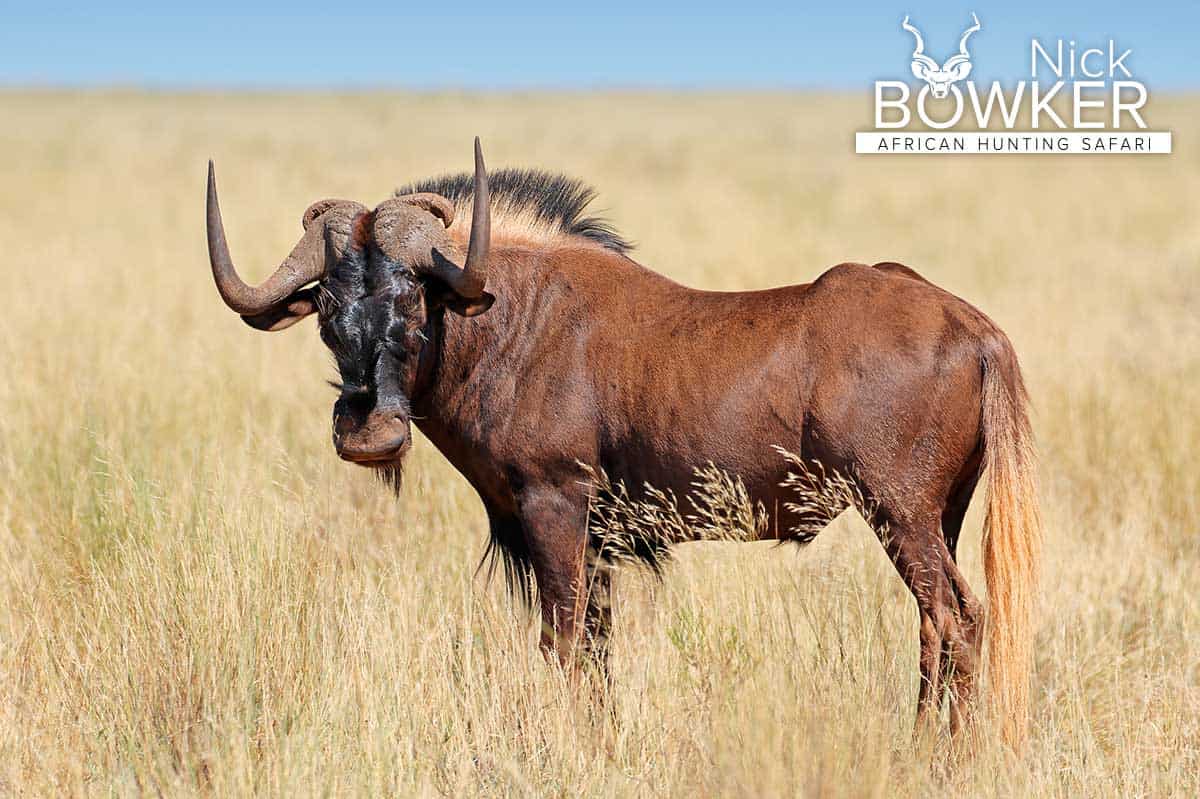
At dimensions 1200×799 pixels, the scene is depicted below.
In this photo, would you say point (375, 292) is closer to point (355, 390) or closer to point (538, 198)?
point (355, 390)

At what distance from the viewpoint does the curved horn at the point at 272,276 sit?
4309 millimetres

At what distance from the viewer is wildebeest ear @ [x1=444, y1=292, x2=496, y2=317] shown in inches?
170

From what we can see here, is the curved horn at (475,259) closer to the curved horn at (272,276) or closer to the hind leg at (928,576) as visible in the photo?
the curved horn at (272,276)

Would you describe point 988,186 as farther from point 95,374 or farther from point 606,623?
point 606,623

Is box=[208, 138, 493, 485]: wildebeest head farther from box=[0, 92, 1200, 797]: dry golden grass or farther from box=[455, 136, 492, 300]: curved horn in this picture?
box=[0, 92, 1200, 797]: dry golden grass

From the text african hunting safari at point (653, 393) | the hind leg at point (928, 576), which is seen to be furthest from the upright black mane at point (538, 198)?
the hind leg at point (928, 576)

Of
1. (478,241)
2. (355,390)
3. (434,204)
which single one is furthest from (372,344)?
(434,204)

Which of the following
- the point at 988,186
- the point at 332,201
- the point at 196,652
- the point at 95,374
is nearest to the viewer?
the point at 196,652

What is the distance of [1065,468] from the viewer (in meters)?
7.23

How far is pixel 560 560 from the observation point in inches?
174

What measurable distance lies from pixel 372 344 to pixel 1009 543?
2.27 m

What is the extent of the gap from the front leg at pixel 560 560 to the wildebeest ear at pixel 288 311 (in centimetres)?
105

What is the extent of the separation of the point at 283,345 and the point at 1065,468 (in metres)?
6.09

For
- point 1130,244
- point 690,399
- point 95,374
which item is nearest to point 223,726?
point 690,399
